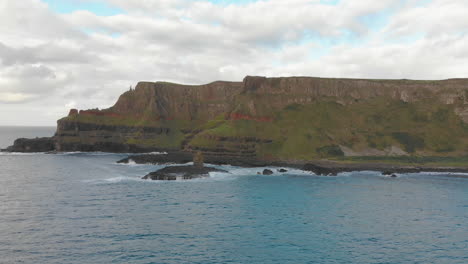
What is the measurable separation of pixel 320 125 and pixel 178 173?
8700 cm

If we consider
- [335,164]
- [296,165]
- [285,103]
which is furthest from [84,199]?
[285,103]

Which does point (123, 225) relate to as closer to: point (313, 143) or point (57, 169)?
point (57, 169)

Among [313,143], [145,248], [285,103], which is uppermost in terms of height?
[285,103]

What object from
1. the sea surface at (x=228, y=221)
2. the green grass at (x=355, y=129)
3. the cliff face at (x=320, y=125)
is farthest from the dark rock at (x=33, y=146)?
the sea surface at (x=228, y=221)

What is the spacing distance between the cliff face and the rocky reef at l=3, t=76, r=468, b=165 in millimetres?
360

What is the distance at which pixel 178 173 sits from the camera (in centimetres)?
10538

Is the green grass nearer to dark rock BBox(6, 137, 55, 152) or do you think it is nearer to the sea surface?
the sea surface

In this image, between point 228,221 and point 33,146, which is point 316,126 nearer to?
point 228,221

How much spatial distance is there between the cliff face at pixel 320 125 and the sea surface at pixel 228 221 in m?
55.4

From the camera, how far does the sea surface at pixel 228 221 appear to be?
45.1m

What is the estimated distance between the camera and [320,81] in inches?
7623

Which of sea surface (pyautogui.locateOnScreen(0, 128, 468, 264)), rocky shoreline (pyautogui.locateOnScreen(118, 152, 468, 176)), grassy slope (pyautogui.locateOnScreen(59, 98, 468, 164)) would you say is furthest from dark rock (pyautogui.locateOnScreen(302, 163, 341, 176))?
grassy slope (pyautogui.locateOnScreen(59, 98, 468, 164))

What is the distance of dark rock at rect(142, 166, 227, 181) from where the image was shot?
100.0 meters

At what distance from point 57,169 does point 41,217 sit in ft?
203
